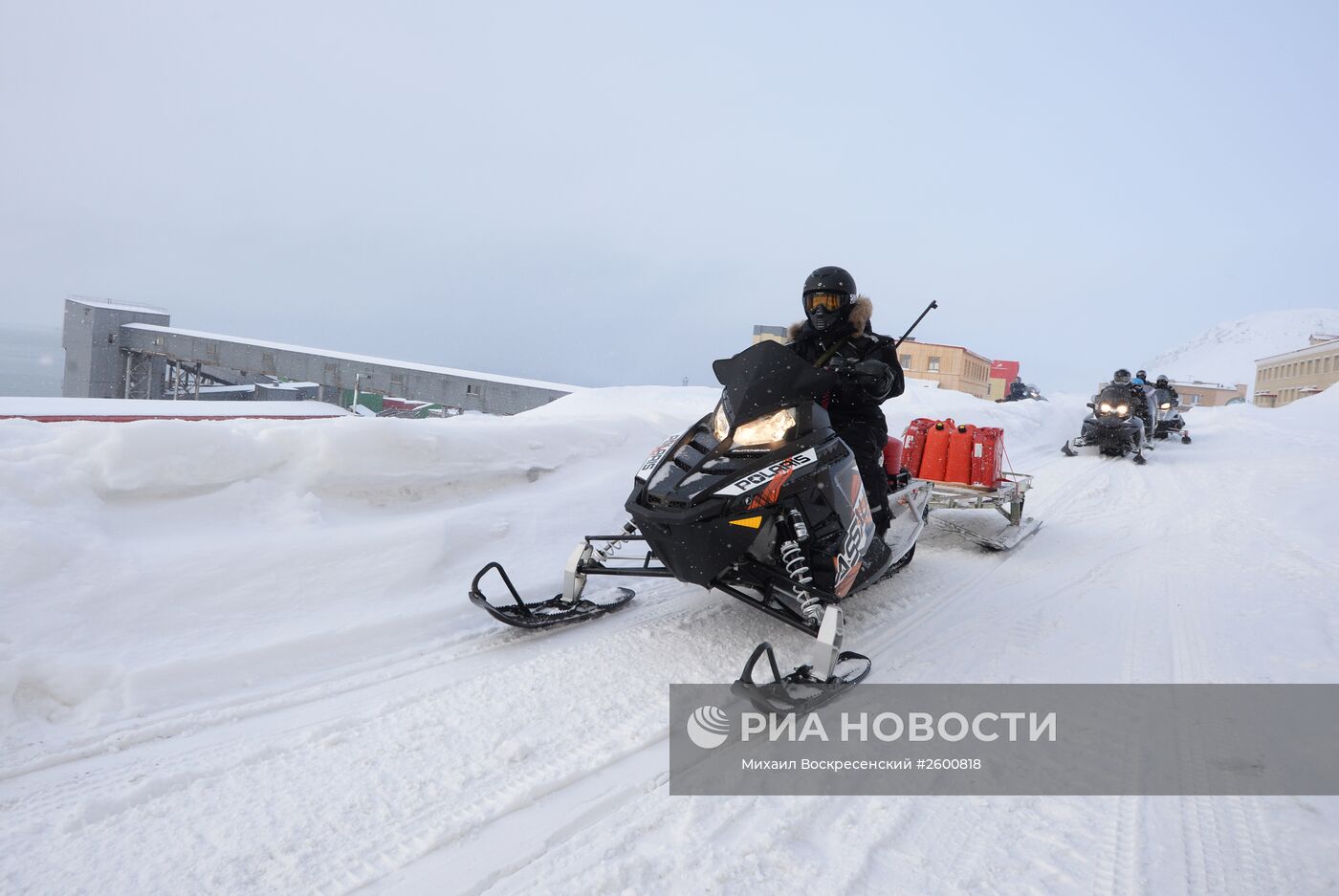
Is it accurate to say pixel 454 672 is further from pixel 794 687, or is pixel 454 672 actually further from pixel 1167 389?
pixel 1167 389

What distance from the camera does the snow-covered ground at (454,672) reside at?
6.42 ft

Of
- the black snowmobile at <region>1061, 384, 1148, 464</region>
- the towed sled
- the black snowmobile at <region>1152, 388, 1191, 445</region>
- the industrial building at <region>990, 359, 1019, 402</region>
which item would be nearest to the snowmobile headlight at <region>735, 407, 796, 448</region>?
the towed sled

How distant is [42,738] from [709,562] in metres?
2.38

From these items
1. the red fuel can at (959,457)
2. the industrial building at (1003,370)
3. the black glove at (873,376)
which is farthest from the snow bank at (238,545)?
the industrial building at (1003,370)

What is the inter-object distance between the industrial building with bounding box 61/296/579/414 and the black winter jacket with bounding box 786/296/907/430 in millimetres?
22144

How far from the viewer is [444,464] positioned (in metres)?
5.07

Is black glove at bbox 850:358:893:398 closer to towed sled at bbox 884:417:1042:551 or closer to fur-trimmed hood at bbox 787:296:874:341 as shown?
fur-trimmed hood at bbox 787:296:874:341

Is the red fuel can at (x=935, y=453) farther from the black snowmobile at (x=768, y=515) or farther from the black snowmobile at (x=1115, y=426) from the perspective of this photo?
the black snowmobile at (x=1115, y=426)

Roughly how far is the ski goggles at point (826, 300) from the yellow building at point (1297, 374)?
5469 cm

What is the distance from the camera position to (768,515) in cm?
305

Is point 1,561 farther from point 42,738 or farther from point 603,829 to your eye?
point 603,829

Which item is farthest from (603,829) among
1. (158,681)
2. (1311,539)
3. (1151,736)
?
(1311,539)

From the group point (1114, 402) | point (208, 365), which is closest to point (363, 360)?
point (208, 365)

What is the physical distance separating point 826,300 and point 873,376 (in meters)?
0.63
